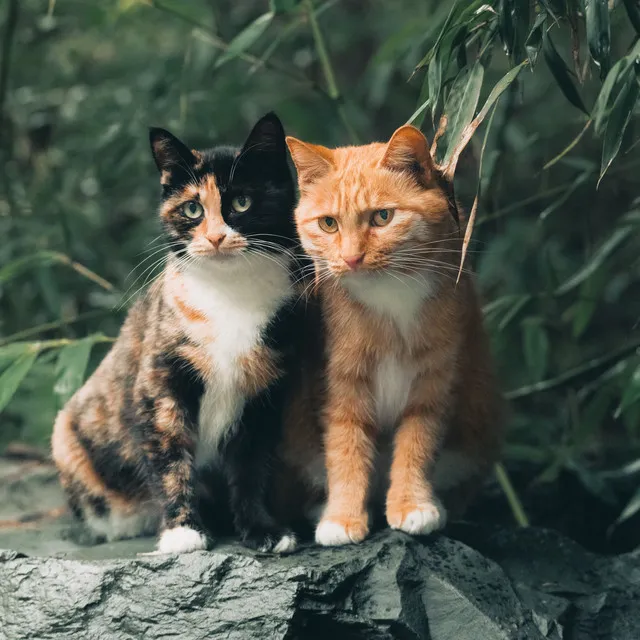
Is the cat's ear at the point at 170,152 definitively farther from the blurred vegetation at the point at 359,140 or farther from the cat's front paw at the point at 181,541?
the cat's front paw at the point at 181,541

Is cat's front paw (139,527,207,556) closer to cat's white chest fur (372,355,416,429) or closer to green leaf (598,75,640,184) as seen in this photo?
cat's white chest fur (372,355,416,429)

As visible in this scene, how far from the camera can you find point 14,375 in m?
2.54

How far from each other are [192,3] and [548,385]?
5.68 ft

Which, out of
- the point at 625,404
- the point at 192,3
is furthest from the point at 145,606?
the point at 192,3

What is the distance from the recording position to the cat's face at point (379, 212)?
2.04 metres

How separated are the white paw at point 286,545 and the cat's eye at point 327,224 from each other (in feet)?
2.27

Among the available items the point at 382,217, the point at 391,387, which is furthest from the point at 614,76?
the point at 391,387

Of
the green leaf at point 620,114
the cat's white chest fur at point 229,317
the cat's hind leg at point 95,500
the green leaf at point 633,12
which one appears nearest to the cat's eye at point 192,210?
the cat's white chest fur at point 229,317

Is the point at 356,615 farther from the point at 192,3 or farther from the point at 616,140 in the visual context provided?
the point at 192,3

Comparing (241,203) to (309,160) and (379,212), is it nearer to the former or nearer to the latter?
(309,160)

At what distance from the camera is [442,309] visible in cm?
215

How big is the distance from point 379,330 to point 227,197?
0.45 m

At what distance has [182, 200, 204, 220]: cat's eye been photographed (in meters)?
2.14

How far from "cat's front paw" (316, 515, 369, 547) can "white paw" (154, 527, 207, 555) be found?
26 cm
